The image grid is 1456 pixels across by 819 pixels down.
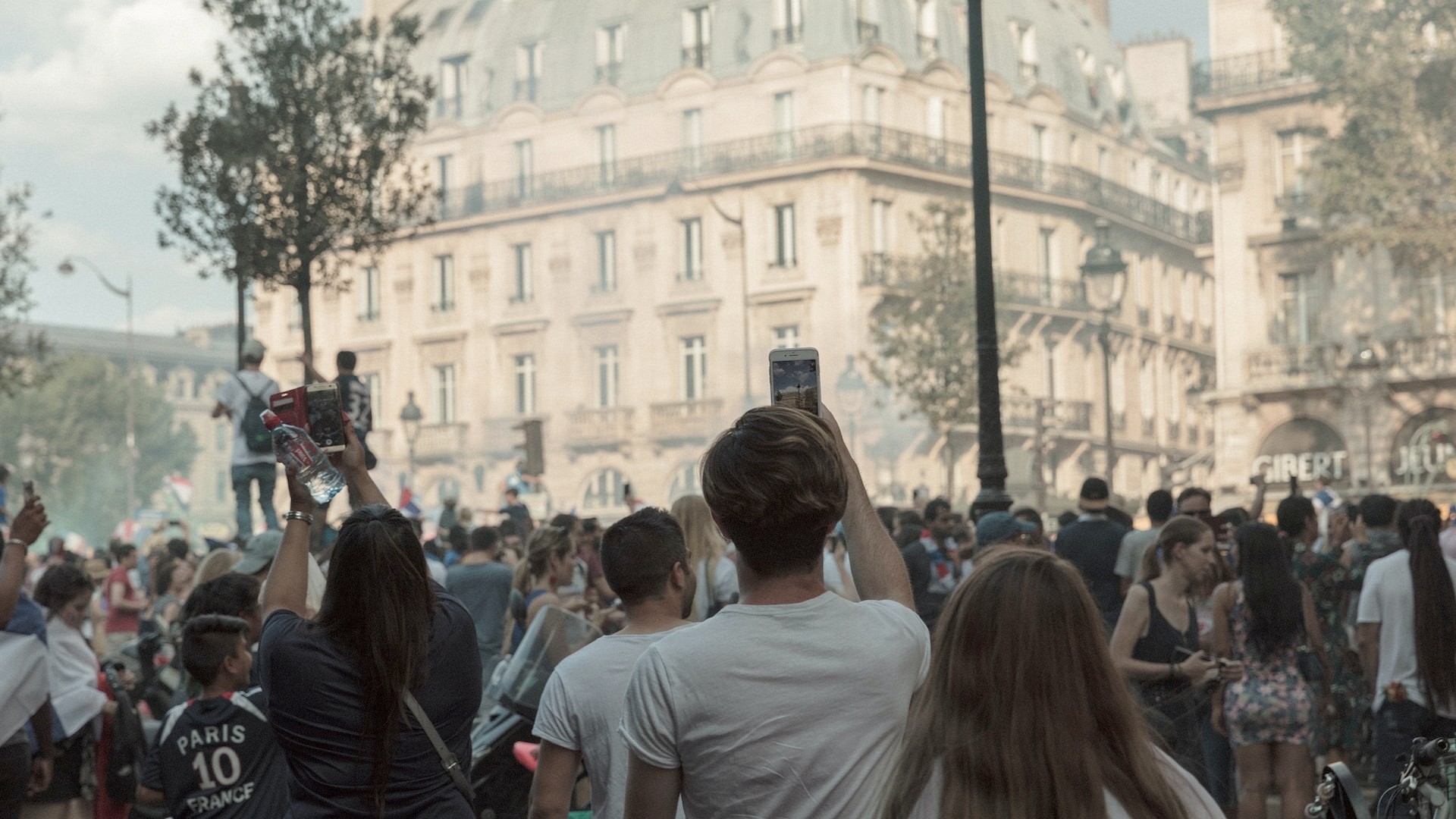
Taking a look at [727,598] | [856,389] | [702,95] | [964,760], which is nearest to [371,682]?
[964,760]

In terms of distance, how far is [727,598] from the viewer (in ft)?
26.1

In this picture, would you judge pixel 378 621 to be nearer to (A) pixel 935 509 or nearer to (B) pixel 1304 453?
(A) pixel 935 509

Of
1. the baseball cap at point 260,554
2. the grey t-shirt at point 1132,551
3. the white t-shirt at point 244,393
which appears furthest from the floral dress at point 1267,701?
the white t-shirt at point 244,393

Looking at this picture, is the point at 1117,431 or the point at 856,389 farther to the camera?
the point at 1117,431

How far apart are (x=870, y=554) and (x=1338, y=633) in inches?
307

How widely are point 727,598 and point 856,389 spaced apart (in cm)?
3620

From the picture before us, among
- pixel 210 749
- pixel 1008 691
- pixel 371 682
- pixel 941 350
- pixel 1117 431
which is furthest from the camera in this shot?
pixel 1117 431

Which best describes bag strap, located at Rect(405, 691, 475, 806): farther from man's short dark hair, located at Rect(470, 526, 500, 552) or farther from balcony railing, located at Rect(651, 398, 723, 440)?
balcony railing, located at Rect(651, 398, 723, 440)

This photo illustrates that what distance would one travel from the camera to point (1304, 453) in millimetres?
37469

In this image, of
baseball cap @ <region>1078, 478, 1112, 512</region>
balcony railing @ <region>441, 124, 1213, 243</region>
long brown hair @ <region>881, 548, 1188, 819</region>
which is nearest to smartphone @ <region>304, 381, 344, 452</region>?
long brown hair @ <region>881, 548, 1188, 819</region>

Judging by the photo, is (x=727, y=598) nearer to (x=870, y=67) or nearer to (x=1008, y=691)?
(x=1008, y=691)

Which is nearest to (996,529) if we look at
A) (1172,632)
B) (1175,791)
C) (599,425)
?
(1172,632)

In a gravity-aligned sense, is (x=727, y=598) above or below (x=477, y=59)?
below

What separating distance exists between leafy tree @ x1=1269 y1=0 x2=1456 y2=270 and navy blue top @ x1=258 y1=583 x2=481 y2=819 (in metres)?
31.6
